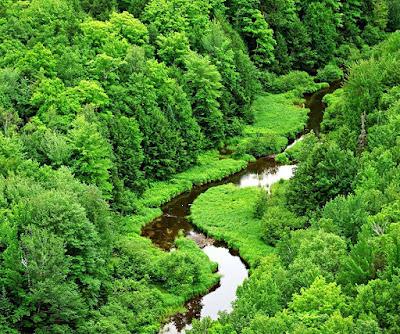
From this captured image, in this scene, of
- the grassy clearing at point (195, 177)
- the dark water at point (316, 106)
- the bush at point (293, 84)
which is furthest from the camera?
the bush at point (293, 84)

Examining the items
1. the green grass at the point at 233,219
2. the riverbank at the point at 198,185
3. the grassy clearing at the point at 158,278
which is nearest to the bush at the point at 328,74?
the riverbank at the point at 198,185

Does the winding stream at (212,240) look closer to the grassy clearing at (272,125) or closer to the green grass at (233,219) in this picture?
the green grass at (233,219)

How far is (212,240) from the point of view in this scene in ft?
229

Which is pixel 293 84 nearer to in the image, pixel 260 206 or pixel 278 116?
pixel 278 116

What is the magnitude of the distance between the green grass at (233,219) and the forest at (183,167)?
0.20m

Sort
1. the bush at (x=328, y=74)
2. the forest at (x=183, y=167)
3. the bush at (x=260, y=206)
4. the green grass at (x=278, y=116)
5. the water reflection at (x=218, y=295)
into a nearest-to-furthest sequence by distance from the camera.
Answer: the forest at (x=183, y=167)
the water reflection at (x=218, y=295)
the bush at (x=260, y=206)
the green grass at (x=278, y=116)
the bush at (x=328, y=74)

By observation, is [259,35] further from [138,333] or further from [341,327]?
[341,327]

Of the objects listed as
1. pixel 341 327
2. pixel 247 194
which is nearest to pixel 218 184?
pixel 247 194

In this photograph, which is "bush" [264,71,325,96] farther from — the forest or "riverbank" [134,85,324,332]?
"riverbank" [134,85,324,332]

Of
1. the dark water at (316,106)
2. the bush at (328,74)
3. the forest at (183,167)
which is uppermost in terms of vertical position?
the forest at (183,167)

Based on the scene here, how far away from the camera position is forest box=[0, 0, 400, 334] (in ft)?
163

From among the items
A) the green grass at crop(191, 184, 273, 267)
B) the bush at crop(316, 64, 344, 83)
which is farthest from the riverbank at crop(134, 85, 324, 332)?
the bush at crop(316, 64, 344, 83)

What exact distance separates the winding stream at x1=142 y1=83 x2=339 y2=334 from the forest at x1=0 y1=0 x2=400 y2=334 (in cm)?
87

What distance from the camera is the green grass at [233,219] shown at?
221 feet
